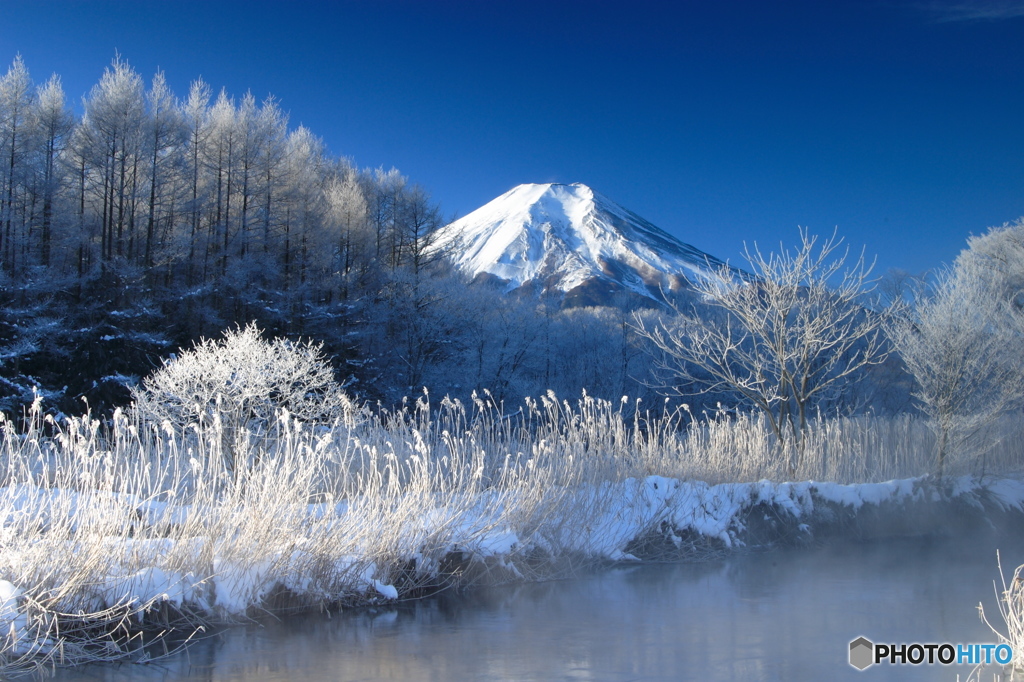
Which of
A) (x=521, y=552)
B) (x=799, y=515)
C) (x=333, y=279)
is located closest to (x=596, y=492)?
(x=521, y=552)

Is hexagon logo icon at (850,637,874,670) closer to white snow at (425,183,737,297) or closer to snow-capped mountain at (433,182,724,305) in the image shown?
snow-capped mountain at (433,182,724,305)

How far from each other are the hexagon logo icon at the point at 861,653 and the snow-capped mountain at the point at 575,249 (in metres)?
60.9

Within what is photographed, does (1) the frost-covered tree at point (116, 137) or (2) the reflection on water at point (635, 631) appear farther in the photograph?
(1) the frost-covered tree at point (116, 137)

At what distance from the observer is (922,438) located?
1377cm

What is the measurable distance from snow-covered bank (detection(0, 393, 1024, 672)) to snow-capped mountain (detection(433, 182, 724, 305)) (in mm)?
56183

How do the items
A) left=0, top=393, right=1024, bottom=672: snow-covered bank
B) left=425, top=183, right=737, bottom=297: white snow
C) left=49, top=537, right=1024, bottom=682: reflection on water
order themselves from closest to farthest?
left=0, top=393, right=1024, bottom=672: snow-covered bank, left=49, top=537, right=1024, bottom=682: reflection on water, left=425, top=183, right=737, bottom=297: white snow

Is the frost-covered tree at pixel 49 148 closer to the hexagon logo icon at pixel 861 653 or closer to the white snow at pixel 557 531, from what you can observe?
the white snow at pixel 557 531

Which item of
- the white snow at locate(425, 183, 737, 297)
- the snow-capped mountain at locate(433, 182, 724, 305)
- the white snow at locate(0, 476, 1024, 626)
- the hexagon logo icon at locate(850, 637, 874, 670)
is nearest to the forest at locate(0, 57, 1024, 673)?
the white snow at locate(0, 476, 1024, 626)

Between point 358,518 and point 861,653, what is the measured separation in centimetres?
409

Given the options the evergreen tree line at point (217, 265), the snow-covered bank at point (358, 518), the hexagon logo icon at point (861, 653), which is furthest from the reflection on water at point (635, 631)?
the evergreen tree line at point (217, 265)

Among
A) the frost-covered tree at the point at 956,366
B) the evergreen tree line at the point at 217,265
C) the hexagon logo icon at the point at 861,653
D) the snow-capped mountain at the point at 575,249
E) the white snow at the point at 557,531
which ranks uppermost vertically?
the snow-capped mountain at the point at 575,249

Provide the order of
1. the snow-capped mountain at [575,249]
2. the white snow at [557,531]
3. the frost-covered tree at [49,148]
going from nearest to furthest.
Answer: the white snow at [557,531] < the frost-covered tree at [49,148] < the snow-capped mountain at [575,249]

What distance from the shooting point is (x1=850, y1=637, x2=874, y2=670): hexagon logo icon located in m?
5.84

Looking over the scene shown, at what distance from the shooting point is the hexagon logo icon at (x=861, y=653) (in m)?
5.84
